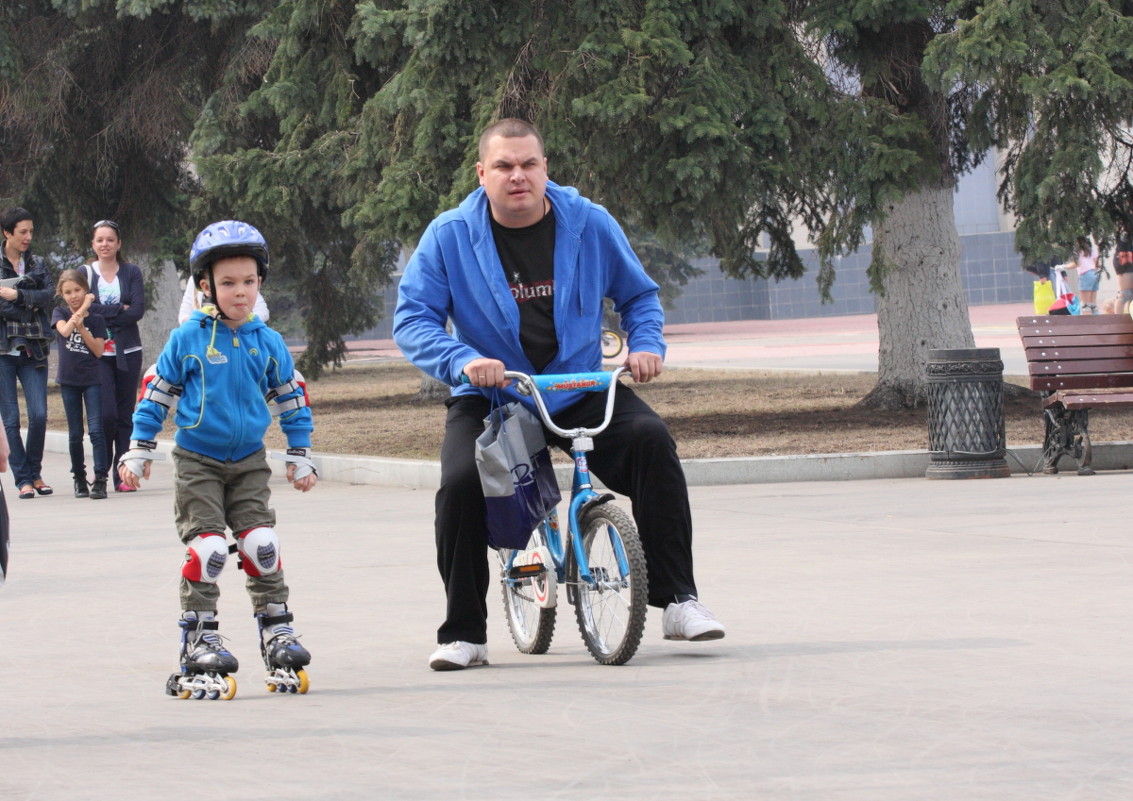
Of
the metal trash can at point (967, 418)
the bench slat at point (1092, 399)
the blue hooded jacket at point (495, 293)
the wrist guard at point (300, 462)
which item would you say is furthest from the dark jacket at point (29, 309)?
the wrist guard at point (300, 462)

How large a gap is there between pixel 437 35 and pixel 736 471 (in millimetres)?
4513

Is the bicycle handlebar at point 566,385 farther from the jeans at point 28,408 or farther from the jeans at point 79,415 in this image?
the jeans at point 79,415

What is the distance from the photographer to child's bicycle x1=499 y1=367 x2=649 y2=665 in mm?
6098

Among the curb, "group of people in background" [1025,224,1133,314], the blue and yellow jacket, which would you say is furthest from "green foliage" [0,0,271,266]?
the blue and yellow jacket

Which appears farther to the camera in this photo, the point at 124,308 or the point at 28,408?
the point at 124,308

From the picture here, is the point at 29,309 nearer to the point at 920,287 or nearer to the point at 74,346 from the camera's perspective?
the point at 74,346

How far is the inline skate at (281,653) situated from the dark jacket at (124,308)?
7996mm

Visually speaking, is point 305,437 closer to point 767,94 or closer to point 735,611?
point 735,611

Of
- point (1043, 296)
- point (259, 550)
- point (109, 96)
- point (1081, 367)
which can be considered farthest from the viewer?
point (1043, 296)

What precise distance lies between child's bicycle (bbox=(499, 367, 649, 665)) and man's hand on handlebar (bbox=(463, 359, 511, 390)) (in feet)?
0.31

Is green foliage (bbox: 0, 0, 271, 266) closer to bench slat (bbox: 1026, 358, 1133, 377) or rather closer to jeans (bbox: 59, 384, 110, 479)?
jeans (bbox: 59, 384, 110, 479)

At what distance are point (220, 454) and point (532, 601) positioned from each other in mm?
1286

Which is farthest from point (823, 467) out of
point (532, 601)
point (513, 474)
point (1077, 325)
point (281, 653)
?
point (281, 653)

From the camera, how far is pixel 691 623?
625cm
